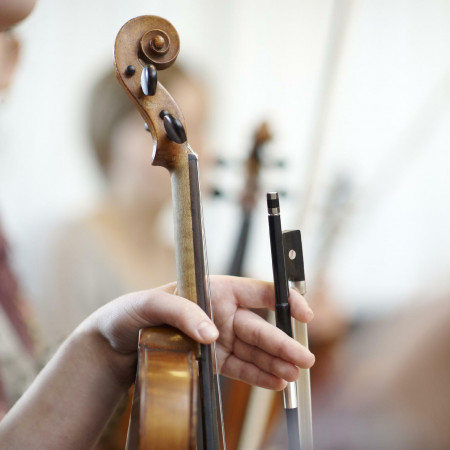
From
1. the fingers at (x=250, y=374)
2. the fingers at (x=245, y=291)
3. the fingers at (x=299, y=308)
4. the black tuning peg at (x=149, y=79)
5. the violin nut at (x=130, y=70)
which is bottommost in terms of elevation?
the fingers at (x=250, y=374)

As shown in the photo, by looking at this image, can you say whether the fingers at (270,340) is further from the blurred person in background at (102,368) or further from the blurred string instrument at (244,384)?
the blurred string instrument at (244,384)

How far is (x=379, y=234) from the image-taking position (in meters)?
2.12

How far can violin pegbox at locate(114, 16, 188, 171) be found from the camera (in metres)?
0.49

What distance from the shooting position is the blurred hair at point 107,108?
1.47m

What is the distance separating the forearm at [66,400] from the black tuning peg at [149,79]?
215 mm

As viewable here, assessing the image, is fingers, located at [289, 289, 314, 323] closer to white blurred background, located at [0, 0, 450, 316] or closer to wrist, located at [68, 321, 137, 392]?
wrist, located at [68, 321, 137, 392]

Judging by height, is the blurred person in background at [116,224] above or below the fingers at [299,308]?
above

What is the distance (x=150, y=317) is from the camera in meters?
0.50

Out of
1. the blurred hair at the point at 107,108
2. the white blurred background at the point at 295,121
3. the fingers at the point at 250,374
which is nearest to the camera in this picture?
the fingers at the point at 250,374

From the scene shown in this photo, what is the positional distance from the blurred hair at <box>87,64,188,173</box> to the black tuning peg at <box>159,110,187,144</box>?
3.17ft

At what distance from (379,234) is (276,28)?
2.42 ft

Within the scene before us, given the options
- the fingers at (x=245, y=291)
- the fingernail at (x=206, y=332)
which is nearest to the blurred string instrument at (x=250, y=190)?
the fingers at (x=245, y=291)

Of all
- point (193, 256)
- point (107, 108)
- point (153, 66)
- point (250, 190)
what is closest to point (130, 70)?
point (153, 66)

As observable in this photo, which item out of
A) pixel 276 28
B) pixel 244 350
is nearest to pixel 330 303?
pixel 276 28
